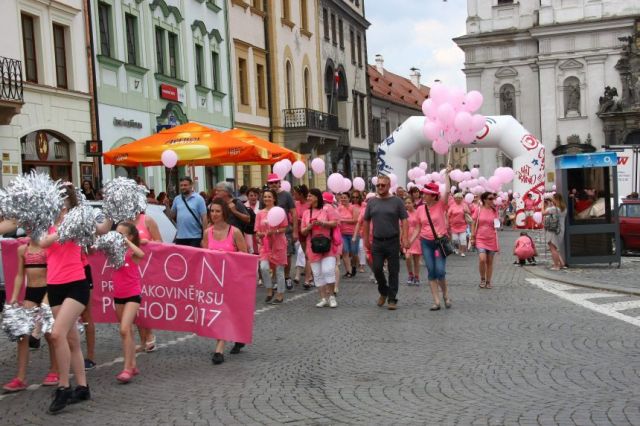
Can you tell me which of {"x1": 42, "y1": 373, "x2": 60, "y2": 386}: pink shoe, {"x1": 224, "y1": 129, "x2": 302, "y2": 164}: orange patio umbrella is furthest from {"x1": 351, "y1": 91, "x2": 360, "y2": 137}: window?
{"x1": 42, "y1": 373, "x2": 60, "y2": 386}: pink shoe

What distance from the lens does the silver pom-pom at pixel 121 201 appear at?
8.09m

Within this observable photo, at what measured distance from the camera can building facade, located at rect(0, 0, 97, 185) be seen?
18.4 m

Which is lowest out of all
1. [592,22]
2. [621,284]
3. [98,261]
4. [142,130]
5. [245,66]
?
[621,284]

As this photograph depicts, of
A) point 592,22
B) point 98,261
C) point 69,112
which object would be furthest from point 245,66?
point 592,22

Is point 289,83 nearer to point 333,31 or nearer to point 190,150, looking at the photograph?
point 333,31

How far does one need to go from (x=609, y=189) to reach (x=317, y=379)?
40.7 feet

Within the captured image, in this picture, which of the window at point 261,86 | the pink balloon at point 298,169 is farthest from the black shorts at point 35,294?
the window at point 261,86

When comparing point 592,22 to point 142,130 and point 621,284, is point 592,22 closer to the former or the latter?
point 142,130

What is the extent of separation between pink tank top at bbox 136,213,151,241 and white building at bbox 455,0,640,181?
51.4m

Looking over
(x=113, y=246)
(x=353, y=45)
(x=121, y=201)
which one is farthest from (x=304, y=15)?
(x=113, y=246)

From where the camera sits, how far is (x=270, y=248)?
13.1 m

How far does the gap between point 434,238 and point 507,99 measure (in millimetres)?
52962

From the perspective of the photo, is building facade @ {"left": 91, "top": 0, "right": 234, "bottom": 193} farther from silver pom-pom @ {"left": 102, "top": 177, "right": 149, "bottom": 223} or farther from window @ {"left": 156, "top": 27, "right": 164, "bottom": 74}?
silver pom-pom @ {"left": 102, "top": 177, "right": 149, "bottom": 223}

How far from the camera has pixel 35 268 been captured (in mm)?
7156
